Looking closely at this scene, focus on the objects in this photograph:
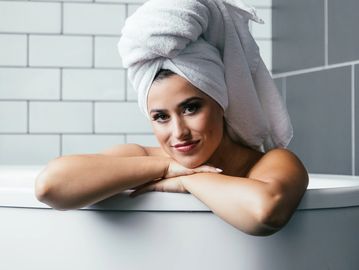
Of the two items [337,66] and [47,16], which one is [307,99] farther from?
[47,16]

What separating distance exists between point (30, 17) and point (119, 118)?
45 cm

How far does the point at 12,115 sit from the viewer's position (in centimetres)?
233

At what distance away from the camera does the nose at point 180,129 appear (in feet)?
4.06

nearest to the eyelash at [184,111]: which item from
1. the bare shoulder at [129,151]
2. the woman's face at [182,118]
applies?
the woman's face at [182,118]

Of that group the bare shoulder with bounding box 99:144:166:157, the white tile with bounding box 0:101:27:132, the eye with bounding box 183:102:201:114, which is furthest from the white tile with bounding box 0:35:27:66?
the eye with bounding box 183:102:201:114

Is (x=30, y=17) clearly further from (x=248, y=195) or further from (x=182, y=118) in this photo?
(x=248, y=195)

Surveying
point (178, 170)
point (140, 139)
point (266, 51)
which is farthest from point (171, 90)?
point (266, 51)

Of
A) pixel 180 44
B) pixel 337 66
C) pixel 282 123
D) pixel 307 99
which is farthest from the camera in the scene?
pixel 307 99

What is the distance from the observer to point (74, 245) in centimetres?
116

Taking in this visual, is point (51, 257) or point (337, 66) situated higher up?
point (337, 66)

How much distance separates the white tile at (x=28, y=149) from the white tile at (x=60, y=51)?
0.82 feet

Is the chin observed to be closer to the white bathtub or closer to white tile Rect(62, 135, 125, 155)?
the white bathtub

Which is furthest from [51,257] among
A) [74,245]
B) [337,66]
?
[337,66]

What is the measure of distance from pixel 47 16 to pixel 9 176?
0.64 metres
